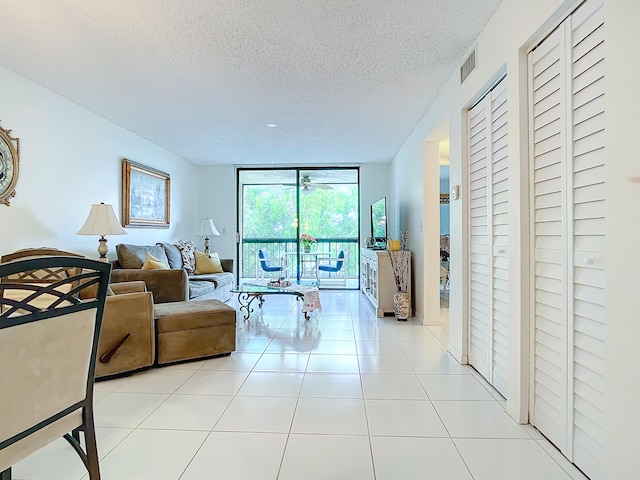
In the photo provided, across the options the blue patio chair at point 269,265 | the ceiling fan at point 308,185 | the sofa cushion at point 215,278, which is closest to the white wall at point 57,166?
the sofa cushion at point 215,278

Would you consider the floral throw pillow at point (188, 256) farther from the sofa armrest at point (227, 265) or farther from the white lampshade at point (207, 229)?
the white lampshade at point (207, 229)

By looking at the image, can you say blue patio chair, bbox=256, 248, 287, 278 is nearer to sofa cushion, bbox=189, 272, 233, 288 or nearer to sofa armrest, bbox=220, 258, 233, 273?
sofa armrest, bbox=220, 258, 233, 273

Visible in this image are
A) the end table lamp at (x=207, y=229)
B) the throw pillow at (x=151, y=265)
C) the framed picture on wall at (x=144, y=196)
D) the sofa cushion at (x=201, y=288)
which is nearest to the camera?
the throw pillow at (x=151, y=265)

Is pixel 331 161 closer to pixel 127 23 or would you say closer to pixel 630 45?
pixel 127 23

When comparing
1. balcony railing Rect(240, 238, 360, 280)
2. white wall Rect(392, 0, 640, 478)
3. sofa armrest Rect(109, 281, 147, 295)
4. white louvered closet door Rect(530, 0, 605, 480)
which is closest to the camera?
white wall Rect(392, 0, 640, 478)

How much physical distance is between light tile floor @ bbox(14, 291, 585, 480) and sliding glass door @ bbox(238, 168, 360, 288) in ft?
14.4

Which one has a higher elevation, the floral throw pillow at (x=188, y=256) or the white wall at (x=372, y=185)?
the white wall at (x=372, y=185)

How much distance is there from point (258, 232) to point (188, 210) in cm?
151

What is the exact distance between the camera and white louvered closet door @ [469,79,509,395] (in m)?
2.35

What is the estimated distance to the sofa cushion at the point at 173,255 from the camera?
17.7 feet

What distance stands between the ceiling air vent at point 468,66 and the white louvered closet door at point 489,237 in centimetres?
26

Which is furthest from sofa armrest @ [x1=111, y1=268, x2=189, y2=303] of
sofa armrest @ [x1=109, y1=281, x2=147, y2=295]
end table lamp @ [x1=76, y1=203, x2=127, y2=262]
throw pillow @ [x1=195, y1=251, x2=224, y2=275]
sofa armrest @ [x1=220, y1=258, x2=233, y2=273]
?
sofa armrest @ [x1=220, y1=258, x2=233, y2=273]

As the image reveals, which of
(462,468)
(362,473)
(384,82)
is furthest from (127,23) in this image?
(462,468)

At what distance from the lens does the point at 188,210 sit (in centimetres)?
691
